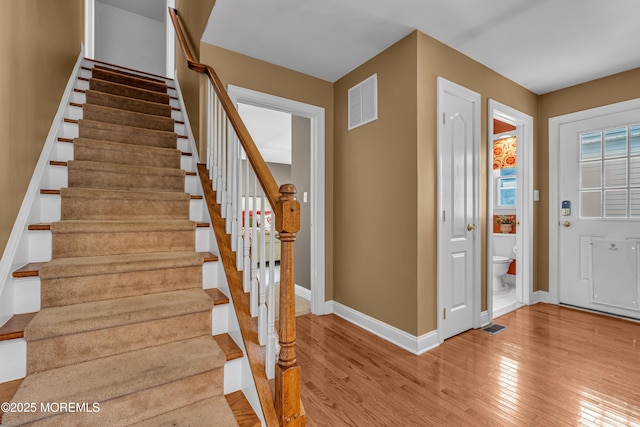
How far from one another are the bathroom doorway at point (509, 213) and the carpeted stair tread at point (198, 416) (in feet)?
8.50

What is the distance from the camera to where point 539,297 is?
140 inches

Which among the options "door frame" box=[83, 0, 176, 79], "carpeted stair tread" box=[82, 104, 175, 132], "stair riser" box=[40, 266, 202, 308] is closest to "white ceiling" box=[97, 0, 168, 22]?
"door frame" box=[83, 0, 176, 79]

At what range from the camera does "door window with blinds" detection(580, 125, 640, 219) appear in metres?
2.92

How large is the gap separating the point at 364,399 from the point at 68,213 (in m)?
2.11

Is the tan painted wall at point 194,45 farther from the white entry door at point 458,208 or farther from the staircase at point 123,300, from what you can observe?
the white entry door at point 458,208

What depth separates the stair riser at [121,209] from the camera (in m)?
1.88

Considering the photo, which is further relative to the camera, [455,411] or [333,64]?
[333,64]

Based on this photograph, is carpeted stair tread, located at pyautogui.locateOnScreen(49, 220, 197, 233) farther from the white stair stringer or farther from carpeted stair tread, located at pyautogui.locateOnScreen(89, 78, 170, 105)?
carpeted stair tread, located at pyautogui.locateOnScreen(89, 78, 170, 105)

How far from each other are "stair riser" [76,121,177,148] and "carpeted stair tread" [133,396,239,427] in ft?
7.21

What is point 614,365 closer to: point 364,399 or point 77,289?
point 364,399

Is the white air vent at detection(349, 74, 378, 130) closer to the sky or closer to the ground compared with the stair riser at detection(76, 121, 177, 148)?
closer to the sky

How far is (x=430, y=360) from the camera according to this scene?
2.19 m

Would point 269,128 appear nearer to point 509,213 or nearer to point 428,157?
point 428,157

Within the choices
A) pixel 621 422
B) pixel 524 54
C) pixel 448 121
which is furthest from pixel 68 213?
pixel 524 54
